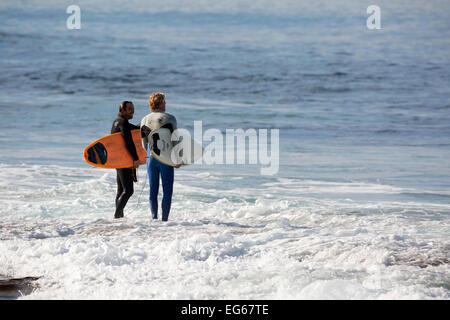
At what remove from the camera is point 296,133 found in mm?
20453

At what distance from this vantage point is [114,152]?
890 centimetres

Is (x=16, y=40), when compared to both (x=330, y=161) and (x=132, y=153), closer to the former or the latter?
(x=330, y=161)

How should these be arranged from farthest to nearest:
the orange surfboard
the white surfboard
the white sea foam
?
the orange surfboard
the white surfboard
the white sea foam

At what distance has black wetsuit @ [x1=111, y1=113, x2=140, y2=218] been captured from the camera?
8.72m

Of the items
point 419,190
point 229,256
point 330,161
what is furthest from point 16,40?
point 229,256

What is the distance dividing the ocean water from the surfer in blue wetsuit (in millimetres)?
452

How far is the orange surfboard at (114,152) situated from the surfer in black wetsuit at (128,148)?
83mm

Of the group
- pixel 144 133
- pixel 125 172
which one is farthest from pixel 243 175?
pixel 144 133

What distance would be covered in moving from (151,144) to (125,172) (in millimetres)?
732

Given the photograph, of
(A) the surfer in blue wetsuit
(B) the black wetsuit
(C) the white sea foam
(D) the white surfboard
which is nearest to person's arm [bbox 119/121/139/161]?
(B) the black wetsuit

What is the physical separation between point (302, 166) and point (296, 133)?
576 cm

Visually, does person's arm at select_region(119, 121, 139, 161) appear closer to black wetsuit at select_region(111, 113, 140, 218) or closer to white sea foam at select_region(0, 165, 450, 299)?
Result: black wetsuit at select_region(111, 113, 140, 218)

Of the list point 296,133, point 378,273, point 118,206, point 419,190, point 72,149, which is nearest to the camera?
point 378,273

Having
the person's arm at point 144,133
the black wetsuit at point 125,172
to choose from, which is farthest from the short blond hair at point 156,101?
the black wetsuit at point 125,172
